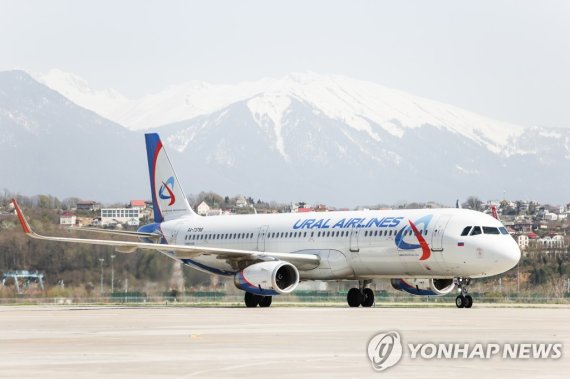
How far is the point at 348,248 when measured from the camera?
5072cm

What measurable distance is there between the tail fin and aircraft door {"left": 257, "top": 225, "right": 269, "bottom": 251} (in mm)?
6066

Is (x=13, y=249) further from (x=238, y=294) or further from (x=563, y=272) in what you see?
(x=563, y=272)

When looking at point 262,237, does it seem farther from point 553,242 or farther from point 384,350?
point 553,242

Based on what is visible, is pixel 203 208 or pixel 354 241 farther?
pixel 203 208

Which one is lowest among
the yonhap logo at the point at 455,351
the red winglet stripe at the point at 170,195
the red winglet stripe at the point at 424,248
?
the yonhap logo at the point at 455,351

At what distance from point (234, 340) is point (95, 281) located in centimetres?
4269

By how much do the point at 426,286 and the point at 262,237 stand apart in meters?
7.31

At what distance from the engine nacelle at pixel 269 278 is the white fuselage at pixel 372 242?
1752 millimetres

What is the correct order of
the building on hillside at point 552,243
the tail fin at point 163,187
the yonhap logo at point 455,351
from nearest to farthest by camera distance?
the yonhap logo at point 455,351, the tail fin at point 163,187, the building on hillside at point 552,243

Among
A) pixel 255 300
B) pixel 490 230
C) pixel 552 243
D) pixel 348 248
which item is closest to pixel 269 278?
pixel 255 300

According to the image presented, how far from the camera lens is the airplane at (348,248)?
156 feet

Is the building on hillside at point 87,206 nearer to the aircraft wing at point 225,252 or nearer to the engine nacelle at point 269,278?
the aircraft wing at point 225,252

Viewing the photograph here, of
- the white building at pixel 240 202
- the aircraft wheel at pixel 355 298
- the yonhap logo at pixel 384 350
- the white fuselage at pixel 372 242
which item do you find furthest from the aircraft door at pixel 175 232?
the white building at pixel 240 202

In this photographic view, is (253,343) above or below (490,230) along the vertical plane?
below
